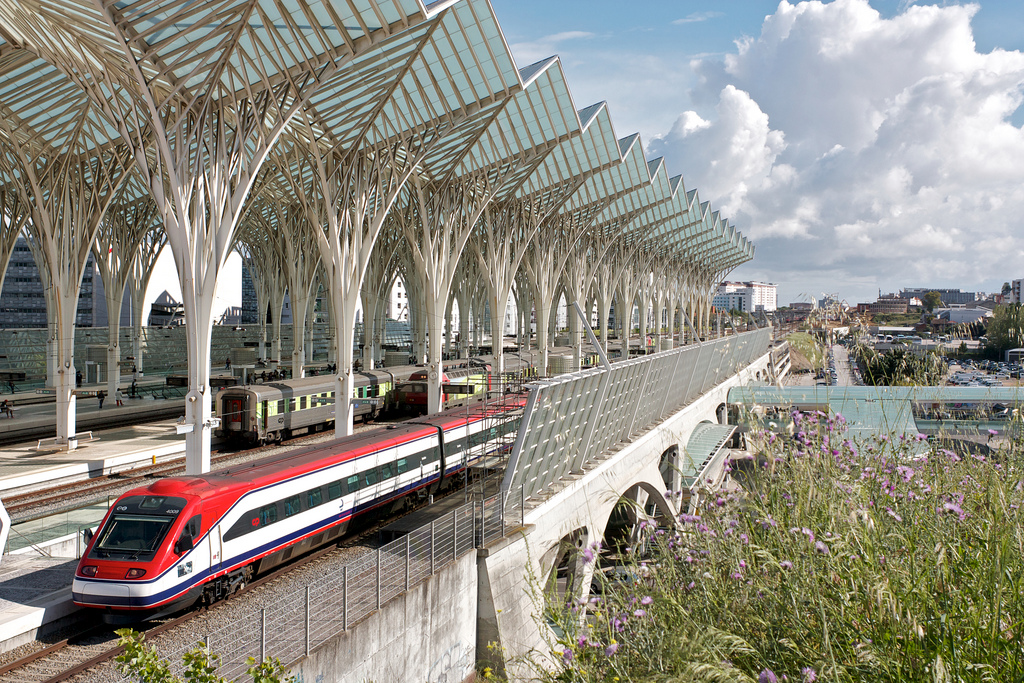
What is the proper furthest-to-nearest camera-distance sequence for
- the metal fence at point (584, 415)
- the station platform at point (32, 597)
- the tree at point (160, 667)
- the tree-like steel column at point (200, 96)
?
the tree-like steel column at point (200, 96) → the metal fence at point (584, 415) → the station platform at point (32, 597) → the tree at point (160, 667)

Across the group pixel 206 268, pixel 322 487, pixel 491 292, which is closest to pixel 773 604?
pixel 322 487

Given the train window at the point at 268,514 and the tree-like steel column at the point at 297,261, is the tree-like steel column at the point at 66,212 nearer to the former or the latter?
the tree-like steel column at the point at 297,261

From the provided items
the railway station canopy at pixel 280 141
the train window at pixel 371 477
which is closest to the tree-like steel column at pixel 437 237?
the railway station canopy at pixel 280 141

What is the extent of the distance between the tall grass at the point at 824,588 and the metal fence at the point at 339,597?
5457 millimetres

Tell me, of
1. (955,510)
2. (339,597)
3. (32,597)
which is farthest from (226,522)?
(955,510)

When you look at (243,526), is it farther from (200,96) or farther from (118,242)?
(118,242)

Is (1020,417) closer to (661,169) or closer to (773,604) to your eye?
(773,604)

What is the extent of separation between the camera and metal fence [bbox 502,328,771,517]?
1662 cm

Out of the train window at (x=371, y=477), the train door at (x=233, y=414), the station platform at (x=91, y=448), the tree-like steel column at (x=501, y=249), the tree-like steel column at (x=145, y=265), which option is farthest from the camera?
the tree-like steel column at (x=145, y=265)

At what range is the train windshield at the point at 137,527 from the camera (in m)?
11.3

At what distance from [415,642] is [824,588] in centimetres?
962

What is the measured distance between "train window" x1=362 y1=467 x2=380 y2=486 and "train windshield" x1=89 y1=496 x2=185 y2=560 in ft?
16.8

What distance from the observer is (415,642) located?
12836 mm

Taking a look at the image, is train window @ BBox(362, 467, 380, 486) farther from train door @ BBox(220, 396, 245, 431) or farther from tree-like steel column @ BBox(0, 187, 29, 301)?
tree-like steel column @ BBox(0, 187, 29, 301)
